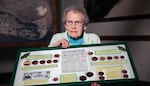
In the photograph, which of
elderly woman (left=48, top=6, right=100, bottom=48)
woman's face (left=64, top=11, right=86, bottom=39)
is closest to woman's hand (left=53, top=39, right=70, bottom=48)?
elderly woman (left=48, top=6, right=100, bottom=48)

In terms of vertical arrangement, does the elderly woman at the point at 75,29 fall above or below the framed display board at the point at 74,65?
above

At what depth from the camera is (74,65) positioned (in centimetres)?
157

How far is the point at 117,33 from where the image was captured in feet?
10.7

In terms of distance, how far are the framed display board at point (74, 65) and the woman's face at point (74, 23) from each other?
0.48 feet

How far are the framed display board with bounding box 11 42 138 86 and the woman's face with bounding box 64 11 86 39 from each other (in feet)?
0.48

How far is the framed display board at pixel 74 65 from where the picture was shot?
1497mm

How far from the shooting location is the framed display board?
150 cm

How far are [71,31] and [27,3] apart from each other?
6.35 ft

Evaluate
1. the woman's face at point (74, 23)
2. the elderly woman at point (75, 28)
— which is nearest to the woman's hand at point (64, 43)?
the elderly woman at point (75, 28)

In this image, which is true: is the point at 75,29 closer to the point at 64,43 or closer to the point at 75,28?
the point at 75,28

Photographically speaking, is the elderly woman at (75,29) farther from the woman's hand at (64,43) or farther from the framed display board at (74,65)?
the framed display board at (74,65)

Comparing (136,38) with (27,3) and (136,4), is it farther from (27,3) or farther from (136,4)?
(27,3)

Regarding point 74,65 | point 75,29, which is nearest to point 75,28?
point 75,29

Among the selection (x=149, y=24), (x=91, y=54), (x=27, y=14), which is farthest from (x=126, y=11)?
(x=91, y=54)
